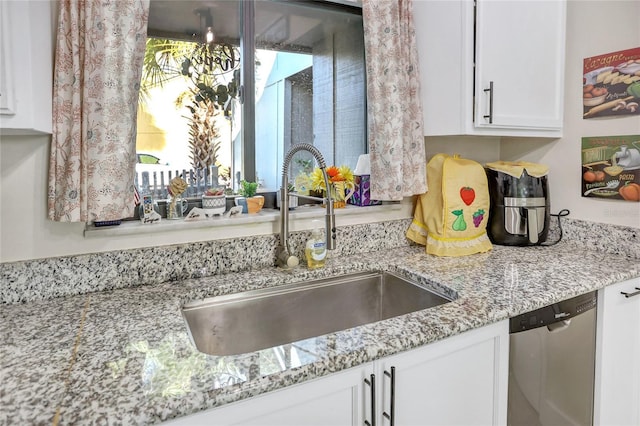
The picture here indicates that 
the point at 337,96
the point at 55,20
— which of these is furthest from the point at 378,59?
the point at 55,20

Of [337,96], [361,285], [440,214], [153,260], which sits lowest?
[361,285]

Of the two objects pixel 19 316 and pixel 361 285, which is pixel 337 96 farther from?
pixel 19 316

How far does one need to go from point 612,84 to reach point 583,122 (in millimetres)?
172

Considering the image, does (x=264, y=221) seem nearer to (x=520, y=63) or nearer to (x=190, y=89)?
(x=190, y=89)

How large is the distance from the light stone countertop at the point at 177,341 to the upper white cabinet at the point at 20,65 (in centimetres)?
49

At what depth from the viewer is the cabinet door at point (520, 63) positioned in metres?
1.57

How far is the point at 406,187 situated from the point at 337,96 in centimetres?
54

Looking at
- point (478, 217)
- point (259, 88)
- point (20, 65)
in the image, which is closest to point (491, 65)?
point (478, 217)

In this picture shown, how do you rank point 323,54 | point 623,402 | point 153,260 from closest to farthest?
point 153,260 < point 623,402 < point 323,54

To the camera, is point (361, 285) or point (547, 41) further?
point (547, 41)

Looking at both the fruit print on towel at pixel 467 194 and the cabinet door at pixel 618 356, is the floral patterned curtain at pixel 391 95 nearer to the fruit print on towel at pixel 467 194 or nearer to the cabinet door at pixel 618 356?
the fruit print on towel at pixel 467 194

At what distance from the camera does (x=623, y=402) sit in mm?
1451

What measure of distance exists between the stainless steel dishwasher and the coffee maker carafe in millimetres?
458

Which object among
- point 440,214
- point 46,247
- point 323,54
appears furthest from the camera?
point 323,54
